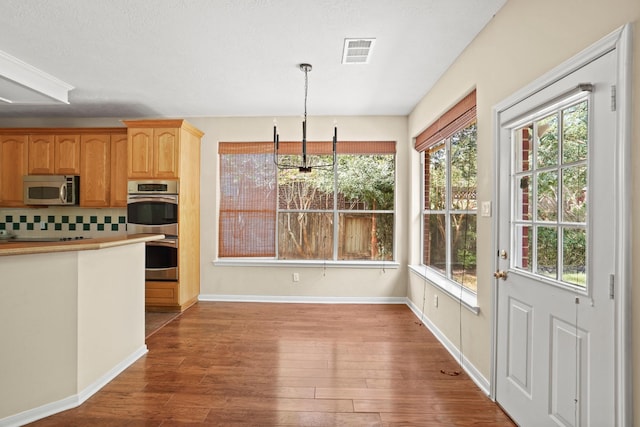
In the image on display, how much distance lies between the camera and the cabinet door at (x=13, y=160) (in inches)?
194

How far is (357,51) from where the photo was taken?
10.4 ft

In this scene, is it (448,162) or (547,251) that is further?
(448,162)

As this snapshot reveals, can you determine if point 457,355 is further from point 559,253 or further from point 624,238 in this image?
point 624,238

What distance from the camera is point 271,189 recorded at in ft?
17.2

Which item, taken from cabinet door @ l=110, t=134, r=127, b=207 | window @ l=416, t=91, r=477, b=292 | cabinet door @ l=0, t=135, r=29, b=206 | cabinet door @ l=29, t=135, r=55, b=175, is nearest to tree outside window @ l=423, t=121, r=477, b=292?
window @ l=416, t=91, r=477, b=292

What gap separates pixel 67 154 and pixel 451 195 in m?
4.84

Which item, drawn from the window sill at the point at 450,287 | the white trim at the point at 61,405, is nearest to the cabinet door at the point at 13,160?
the white trim at the point at 61,405

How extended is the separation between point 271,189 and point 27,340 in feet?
11.0

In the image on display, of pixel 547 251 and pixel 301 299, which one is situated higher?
pixel 547 251

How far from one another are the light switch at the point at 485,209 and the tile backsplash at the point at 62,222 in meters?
4.65

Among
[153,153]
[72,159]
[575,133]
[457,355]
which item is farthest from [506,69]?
[72,159]

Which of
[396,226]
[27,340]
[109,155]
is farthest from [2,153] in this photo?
[396,226]

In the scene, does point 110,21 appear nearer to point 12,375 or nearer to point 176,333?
point 12,375

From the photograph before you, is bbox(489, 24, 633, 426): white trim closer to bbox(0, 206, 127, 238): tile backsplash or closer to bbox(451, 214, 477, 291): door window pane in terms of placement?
bbox(451, 214, 477, 291): door window pane
